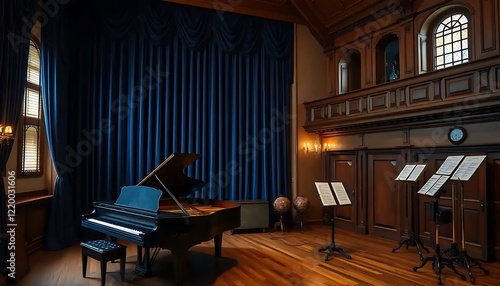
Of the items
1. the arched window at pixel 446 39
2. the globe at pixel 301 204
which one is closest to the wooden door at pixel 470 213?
the arched window at pixel 446 39

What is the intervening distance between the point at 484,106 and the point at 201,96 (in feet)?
16.7

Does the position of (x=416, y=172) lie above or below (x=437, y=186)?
above

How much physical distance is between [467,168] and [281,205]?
368cm

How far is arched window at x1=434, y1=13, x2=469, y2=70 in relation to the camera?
6.19 meters

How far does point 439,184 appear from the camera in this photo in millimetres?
4527

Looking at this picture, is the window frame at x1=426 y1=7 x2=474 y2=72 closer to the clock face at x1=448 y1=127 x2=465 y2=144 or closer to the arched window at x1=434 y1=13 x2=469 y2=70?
the arched window at x1=434 y1=13 x2=469 y2=70

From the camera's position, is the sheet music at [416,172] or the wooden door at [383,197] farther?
the wooden door at [383,197]

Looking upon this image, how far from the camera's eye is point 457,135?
5488 millimetres

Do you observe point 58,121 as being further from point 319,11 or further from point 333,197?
point 319,11

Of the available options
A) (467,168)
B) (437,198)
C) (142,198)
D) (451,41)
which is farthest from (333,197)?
(451,41)

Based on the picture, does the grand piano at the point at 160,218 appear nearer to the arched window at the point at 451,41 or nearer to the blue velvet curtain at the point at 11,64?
the blue velvet curtain at the point at 11,64

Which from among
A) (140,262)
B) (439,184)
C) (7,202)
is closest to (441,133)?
(439,184)

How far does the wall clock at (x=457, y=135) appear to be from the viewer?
17.8 feet

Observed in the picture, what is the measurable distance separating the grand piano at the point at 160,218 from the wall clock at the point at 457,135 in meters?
3.64
